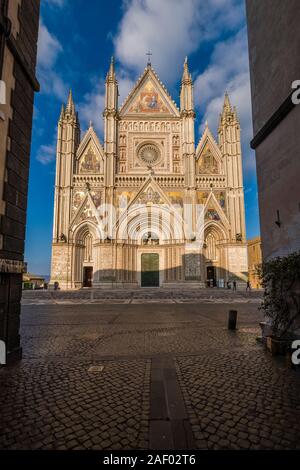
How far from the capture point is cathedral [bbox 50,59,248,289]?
2628cm

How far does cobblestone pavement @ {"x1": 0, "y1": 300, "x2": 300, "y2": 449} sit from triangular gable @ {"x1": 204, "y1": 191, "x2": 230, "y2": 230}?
22425 mm

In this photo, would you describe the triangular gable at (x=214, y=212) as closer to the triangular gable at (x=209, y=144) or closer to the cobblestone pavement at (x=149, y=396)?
the triangular gable at (x=209, y=144)

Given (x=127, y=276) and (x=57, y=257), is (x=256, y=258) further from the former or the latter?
(x=57, y=257)

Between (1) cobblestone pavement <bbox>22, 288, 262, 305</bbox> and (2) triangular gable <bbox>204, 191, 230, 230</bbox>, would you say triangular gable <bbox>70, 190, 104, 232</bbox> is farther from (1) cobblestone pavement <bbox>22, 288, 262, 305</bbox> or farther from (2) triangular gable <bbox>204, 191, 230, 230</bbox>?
(2) triangular gable <bbox>204, 191, 230, 230</bbox>

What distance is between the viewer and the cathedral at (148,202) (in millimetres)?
26281

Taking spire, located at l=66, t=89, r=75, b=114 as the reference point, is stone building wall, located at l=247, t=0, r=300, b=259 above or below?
below

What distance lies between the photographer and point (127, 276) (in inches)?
1048

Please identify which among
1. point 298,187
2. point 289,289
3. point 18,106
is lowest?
point 289,289

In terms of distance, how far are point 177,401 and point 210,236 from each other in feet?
85.7

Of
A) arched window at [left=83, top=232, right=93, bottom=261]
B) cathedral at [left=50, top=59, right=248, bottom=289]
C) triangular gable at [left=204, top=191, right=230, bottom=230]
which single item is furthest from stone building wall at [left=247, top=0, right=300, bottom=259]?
arched window at [left=83, top=232, right=93, bottom=261]

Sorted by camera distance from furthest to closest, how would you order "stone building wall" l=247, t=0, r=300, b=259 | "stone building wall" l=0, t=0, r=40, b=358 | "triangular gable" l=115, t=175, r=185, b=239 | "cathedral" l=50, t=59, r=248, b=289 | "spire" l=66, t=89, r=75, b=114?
"spire" l=66, t=89, r=75, b=114 → "triangular gable" l=115, t=175, r=185, b=239 → "cathedral" l=50, t=59, r=248, b=289 → "stone building wall" l=247, t=0, r=300, b=259 → "stone building wall" l=0, t=0, r=40, b=358

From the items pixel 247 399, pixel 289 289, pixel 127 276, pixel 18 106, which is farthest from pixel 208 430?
pixel 127 276

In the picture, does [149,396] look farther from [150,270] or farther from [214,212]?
[214,212]

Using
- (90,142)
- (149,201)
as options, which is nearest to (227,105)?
(149,201)
